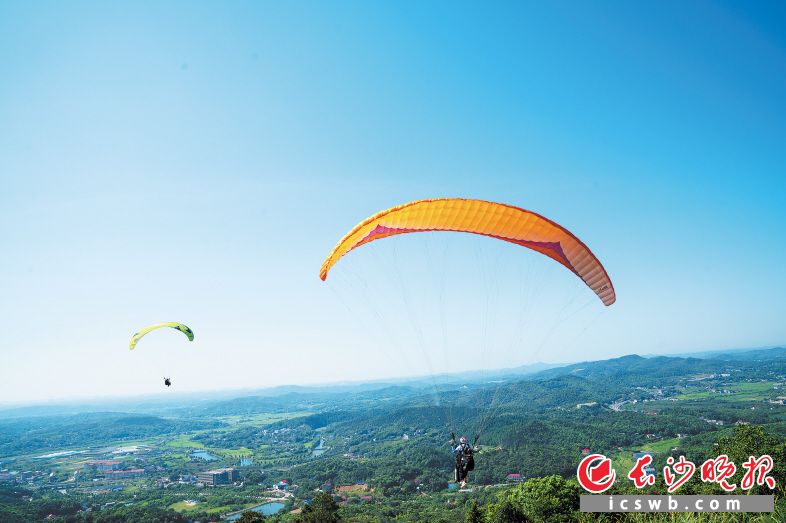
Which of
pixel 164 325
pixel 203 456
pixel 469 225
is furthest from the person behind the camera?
pixel 203 456

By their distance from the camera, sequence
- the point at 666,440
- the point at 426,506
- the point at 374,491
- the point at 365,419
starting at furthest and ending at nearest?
the point at 365,419 → the point at 666,440 → the point at 374,491 → the point at 426,506

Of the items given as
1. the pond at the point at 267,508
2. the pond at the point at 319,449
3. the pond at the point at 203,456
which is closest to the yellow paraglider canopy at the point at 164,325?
the pond at the point at 267,508

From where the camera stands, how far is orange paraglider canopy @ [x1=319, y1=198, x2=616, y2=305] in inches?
332

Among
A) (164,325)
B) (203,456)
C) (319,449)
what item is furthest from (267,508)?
(203,456)

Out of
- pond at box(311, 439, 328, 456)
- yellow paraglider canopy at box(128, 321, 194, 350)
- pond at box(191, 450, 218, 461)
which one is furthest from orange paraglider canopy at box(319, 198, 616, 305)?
pond at box(191, 450, 218, 461)

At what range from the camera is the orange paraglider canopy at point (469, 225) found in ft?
27.7

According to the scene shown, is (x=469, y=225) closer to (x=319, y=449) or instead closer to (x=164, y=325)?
(x=164, y=325)

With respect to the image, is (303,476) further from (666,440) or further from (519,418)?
(666,440)

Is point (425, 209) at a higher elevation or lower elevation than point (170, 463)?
higher

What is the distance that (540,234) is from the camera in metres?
9.22

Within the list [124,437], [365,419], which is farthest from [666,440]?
[124,437]

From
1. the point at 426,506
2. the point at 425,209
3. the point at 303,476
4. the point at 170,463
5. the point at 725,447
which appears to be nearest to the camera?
the point at 425,209

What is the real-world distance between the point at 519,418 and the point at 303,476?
42793 mm

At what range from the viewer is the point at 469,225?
907 cm
